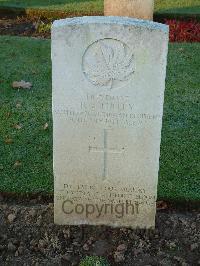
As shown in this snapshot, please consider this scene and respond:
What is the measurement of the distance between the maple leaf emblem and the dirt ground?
4.28ft

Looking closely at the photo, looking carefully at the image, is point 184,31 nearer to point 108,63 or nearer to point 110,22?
point 108,63

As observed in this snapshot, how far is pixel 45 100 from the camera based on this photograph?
285 inches

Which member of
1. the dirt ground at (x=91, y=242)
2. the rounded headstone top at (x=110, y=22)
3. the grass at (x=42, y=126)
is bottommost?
the dirt ground at (x=91, y=242)

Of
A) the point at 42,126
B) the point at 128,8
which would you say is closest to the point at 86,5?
the point at 128,8

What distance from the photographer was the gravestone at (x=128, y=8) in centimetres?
979

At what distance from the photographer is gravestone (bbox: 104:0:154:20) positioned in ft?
32.1

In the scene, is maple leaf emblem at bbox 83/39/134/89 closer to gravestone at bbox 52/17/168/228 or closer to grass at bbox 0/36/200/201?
gravestone at bbox 52/17/168/228

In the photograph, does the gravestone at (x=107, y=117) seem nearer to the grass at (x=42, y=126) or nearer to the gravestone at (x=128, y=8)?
the grass at (x=42, y=126)

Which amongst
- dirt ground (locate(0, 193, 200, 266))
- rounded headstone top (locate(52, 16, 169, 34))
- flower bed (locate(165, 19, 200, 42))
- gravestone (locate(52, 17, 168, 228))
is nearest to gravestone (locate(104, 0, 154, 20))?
flower bed (locate(165, 19, 200, 42))

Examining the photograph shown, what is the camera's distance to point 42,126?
21.2ft

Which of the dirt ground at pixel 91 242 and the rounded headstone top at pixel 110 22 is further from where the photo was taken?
the dirt ground at pixel 91 242

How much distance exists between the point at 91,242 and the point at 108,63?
1.48 metres

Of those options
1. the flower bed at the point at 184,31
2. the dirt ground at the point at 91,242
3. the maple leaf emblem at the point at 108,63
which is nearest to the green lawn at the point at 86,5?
the flower bed at the point at 184,31

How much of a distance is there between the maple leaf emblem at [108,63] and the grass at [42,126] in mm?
1578
